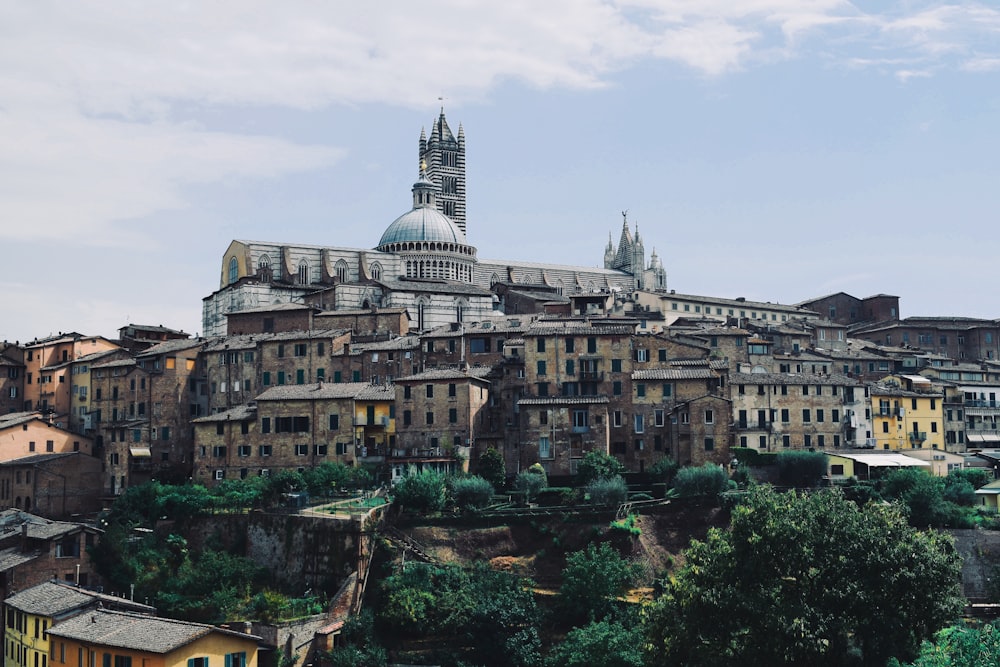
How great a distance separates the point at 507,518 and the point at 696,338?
24157 mm

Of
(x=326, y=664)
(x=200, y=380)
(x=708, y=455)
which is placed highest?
(x=200, y=380)

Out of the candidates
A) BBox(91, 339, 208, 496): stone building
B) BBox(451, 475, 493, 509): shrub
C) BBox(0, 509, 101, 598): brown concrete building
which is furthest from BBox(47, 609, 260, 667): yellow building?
BBox(91, 339, 208, 496): stone building

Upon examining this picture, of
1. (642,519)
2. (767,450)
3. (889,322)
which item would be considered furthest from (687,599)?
(889,322)

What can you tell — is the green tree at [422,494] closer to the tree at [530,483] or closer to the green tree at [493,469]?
the green tree at [493,469]

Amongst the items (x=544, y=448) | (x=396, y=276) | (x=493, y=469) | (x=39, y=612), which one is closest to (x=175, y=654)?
(x=39, y=612)

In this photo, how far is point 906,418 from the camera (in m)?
73.0

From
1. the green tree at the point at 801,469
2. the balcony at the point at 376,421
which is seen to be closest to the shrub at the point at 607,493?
the green tree at the point at 801,469

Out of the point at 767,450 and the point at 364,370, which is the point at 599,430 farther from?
the point at 364,370

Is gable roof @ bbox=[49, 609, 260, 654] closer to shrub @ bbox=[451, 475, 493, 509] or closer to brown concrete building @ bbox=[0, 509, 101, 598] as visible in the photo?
brown concrete building @ bbox=[0, 509, 101, 598]

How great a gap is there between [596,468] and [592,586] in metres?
9.49

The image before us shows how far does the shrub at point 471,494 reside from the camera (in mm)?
58219

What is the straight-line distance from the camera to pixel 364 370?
2886 inches

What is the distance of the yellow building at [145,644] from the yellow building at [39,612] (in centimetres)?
112

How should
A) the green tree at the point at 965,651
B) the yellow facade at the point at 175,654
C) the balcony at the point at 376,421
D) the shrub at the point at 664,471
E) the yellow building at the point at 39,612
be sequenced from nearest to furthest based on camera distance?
the green tree at the point at 965,651
the yellow facade at the point at 175,654
the yellow building at the point at 39,612
the shrub at the point at 664,471
the balcony at the point at 376,421
